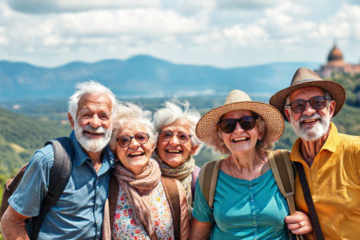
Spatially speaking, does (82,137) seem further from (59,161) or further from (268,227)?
(268,227)

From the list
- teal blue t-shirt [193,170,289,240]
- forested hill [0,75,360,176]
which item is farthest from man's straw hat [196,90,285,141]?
forested hill [0,75,360,176]

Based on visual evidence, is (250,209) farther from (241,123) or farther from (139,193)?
(139,193)

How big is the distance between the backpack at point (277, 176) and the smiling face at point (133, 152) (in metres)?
0.59

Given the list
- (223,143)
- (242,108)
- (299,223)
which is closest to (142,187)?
(223,143)

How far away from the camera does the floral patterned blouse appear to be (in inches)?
132

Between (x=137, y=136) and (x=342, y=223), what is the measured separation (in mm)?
1949

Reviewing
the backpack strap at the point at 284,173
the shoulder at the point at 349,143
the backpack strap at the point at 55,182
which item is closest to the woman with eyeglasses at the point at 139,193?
the backpack strap at the point at 55,182

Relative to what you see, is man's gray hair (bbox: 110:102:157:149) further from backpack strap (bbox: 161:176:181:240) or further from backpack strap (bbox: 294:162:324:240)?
backpack strap (bbox: 294:162:324:240)

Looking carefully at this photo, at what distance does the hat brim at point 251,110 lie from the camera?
325 centimetres

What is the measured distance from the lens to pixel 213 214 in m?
3.28

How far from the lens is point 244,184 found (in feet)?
10.6

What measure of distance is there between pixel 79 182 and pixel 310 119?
207 centimetres

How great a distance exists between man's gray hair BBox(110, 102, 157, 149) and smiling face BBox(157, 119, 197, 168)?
165 millimetres

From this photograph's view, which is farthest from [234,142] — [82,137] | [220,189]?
[82,137]
